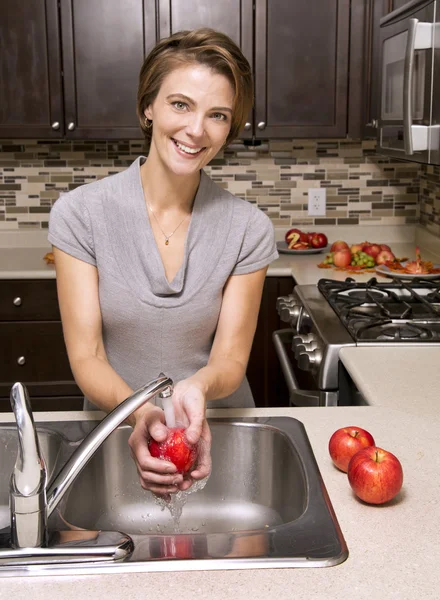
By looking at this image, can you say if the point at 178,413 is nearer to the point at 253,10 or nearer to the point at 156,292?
the point at 156,292

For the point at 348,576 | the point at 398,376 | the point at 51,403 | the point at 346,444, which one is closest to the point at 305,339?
the point at 398,376

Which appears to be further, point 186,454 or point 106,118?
point 106,118

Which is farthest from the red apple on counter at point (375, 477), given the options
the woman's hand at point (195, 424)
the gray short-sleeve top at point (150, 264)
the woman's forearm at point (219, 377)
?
the gray short-sleeve top at point (150, 264)

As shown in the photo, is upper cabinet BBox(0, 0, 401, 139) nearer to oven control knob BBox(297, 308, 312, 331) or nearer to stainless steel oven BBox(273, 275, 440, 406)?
stainless steel oven BBox(273, 275, 440, 406)

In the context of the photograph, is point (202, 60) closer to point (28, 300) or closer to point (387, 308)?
point (387, 308)

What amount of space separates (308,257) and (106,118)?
40.5 inches

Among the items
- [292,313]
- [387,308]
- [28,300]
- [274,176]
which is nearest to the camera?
[387,308]

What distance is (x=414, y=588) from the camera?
91 centimetres

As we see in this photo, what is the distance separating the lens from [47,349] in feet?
10.3

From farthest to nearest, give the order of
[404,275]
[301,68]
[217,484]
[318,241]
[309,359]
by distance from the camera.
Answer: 1. [318,241]
2. [301,68]
3. [404,275]
4. [309,359]
5. [217,484]

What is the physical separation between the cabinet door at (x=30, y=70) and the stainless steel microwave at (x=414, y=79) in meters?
1.34

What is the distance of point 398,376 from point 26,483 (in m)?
0.99

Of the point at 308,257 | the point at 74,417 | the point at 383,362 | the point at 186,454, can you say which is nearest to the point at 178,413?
the point at 186,454

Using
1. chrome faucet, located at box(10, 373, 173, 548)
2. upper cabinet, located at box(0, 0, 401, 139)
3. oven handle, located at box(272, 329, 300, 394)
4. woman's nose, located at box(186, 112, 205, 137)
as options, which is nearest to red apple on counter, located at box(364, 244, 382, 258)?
upper cabinet, located at box(0, 0, 401, 139)
